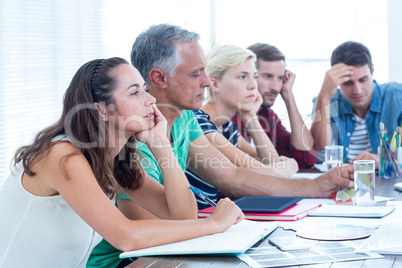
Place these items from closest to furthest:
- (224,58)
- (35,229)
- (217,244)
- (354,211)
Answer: (217,244) → (35,229) → (354,211) → (224,58)

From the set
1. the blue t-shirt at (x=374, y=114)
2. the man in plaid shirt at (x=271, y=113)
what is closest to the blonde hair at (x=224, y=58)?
the man in plaid shirt at (x=271, y=113)

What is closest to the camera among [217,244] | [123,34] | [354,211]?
[217,244]

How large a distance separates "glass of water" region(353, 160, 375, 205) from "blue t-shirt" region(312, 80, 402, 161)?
149cm

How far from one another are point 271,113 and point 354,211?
1.67 metres

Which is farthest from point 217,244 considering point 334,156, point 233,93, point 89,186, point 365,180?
point 233,93

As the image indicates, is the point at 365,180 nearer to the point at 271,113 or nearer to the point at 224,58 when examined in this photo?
the point at 224,58

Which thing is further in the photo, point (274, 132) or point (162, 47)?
point (274, 132)

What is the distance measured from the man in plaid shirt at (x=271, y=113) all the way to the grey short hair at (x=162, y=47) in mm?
1069

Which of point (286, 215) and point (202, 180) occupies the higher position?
point (286, 215)

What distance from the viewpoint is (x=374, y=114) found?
3.07 m

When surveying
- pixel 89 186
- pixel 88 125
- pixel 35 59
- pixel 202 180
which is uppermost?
pixel 35 59

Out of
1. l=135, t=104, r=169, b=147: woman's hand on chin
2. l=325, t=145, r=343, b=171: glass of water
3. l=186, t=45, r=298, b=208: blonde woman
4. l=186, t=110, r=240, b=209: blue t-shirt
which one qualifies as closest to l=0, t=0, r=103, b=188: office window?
l=186, t=45, r=298, b=208: blonde woman

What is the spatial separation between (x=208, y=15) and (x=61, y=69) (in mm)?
1690

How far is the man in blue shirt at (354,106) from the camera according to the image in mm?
3039
